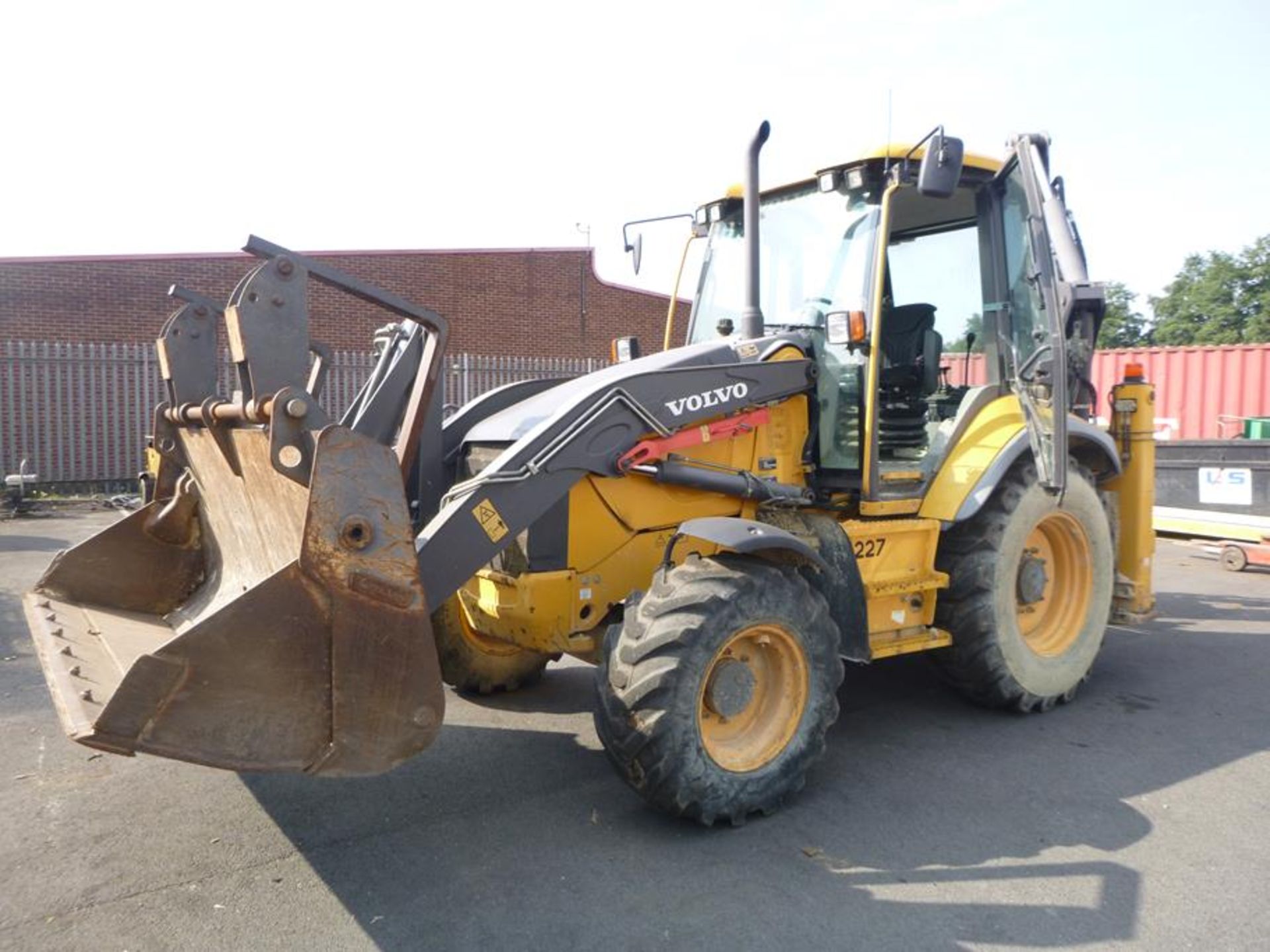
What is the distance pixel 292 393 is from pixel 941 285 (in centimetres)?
412

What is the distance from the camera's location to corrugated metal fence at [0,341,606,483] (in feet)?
50.6

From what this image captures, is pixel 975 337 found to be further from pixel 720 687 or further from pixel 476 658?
pixel 476 658

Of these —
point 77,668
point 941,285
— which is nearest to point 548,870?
point 77,668

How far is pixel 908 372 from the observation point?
18.4 ft

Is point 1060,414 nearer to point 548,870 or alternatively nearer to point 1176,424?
point 548,870

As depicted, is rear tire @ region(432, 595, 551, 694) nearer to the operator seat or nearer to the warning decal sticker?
the warning decal sticker

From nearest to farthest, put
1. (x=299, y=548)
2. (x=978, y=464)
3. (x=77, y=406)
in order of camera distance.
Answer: (x=299, y=548) < (x=978, y=464) < (x=77, y=406)

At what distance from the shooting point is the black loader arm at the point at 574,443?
3.55m

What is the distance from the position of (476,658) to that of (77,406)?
13689mm

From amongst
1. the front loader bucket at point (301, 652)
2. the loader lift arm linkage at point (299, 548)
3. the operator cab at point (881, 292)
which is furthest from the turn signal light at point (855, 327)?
the front loader bucket at point (301, 652)

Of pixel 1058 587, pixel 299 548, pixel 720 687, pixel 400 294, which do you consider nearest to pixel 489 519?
pixel 299 548

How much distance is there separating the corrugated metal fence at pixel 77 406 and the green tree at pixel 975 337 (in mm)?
13049

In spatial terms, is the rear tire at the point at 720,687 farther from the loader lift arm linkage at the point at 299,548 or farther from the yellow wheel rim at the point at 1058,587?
the yellow wheel rim at the point at 1058,587

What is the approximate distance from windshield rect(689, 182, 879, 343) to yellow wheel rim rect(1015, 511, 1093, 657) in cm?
181
